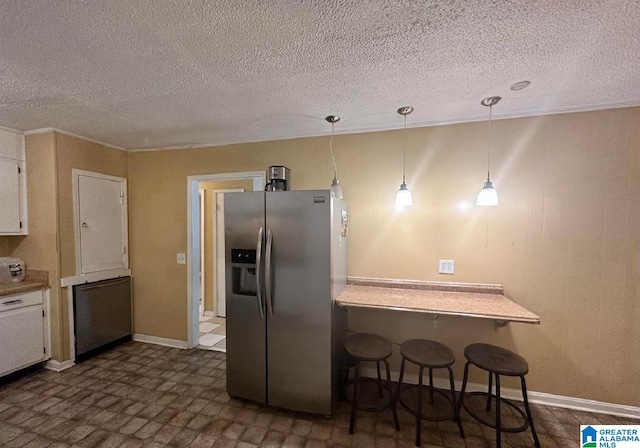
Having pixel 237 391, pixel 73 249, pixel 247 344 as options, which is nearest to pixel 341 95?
pixel 247 344

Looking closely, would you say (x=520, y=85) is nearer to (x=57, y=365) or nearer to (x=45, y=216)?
(x=45, y=216)

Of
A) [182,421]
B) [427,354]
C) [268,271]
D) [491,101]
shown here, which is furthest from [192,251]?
[491,101]

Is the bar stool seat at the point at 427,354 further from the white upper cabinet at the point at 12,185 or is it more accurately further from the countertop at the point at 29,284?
the white upper cabinet at the point at 12,185

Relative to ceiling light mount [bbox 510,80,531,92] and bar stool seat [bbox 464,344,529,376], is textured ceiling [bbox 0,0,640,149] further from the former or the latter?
bar stool seat [bbox 464,344,529,376]

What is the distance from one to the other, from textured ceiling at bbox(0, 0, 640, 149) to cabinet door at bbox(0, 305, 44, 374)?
1808 millimetres

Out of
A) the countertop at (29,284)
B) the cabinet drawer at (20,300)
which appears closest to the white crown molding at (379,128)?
the countertop at (29,284)

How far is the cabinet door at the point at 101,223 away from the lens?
2.82 meters

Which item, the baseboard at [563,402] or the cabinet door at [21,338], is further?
the cabinet door at [21,338]

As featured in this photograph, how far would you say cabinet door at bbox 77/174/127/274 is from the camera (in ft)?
9.26

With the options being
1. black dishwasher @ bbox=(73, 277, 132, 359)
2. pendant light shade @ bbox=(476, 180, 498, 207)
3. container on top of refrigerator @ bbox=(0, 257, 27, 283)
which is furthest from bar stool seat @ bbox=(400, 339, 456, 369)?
container on top of refrigerator @ bbox=(0, 257, 27, 283)

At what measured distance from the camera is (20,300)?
8.06ft

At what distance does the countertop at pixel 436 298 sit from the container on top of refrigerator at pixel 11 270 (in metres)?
3.26

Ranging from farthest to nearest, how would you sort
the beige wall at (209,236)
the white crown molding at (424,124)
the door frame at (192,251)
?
the beige wall at (209,236)
the door frame at (192,251)
the white crown molding at (424,124)

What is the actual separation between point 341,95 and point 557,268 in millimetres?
2244
